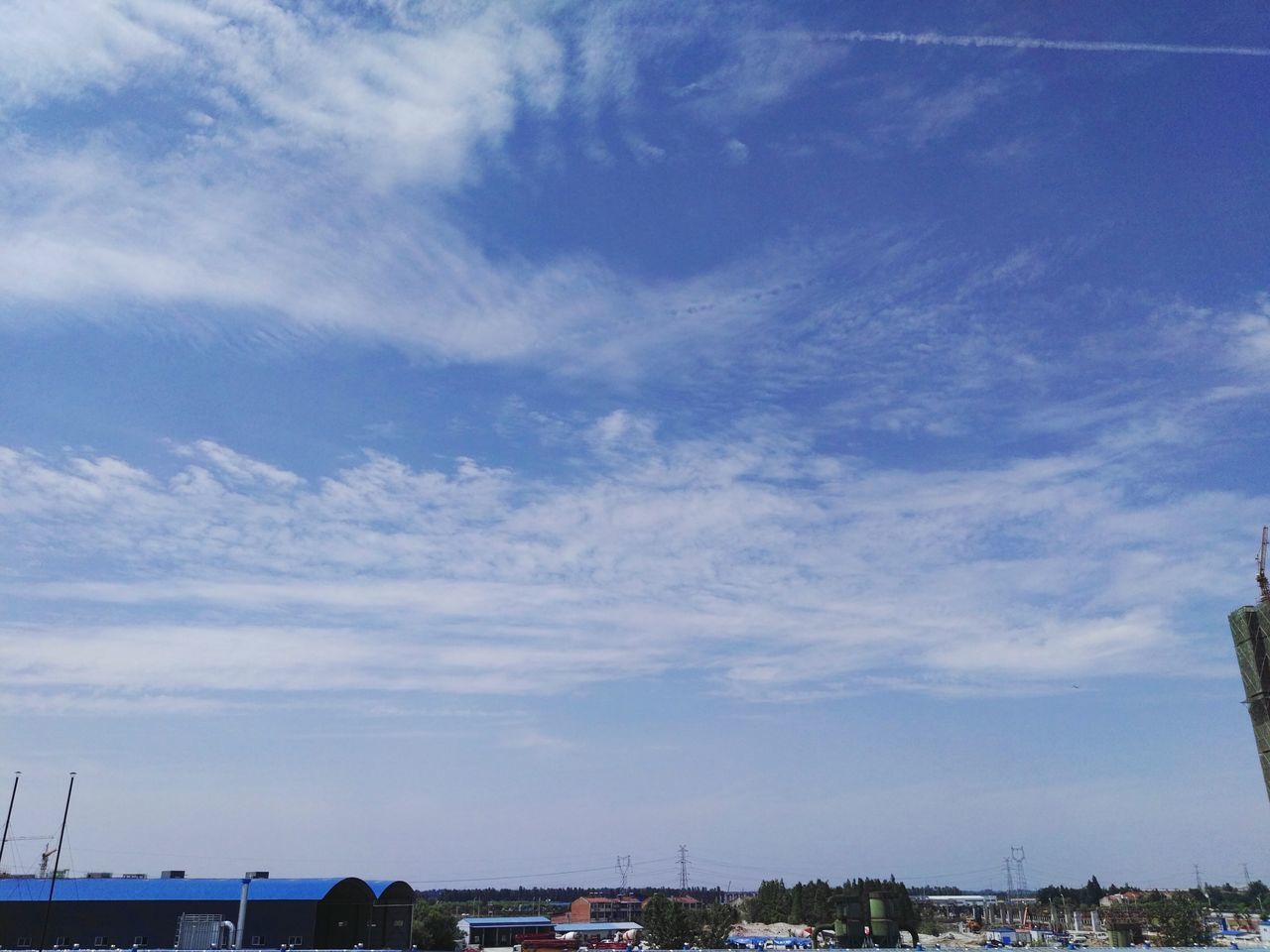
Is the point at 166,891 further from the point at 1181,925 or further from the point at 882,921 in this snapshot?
the point at 1181,925

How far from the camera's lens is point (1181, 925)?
166625 mm

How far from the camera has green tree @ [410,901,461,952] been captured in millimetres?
130750

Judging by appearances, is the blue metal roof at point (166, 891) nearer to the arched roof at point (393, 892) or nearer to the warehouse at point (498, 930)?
the arched roof at point (393, 892)

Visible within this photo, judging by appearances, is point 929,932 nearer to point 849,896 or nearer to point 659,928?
point 659,928

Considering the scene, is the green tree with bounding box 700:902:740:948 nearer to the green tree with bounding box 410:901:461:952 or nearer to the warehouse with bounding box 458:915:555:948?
the warehouse with bounding box 458:915:555:948

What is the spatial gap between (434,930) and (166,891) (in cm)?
4836

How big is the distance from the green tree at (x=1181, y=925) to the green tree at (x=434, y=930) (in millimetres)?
121615

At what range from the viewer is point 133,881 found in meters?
102

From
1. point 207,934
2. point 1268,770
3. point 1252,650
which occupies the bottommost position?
point 207,934

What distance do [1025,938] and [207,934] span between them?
496 feet

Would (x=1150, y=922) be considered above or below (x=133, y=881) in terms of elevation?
below

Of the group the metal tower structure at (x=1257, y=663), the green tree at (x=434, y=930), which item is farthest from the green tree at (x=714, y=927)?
the metal tower structure at (x=1257, y=663)

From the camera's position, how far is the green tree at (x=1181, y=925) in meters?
162

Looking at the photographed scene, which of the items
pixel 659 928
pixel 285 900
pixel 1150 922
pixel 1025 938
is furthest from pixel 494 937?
pixel 1150 922
